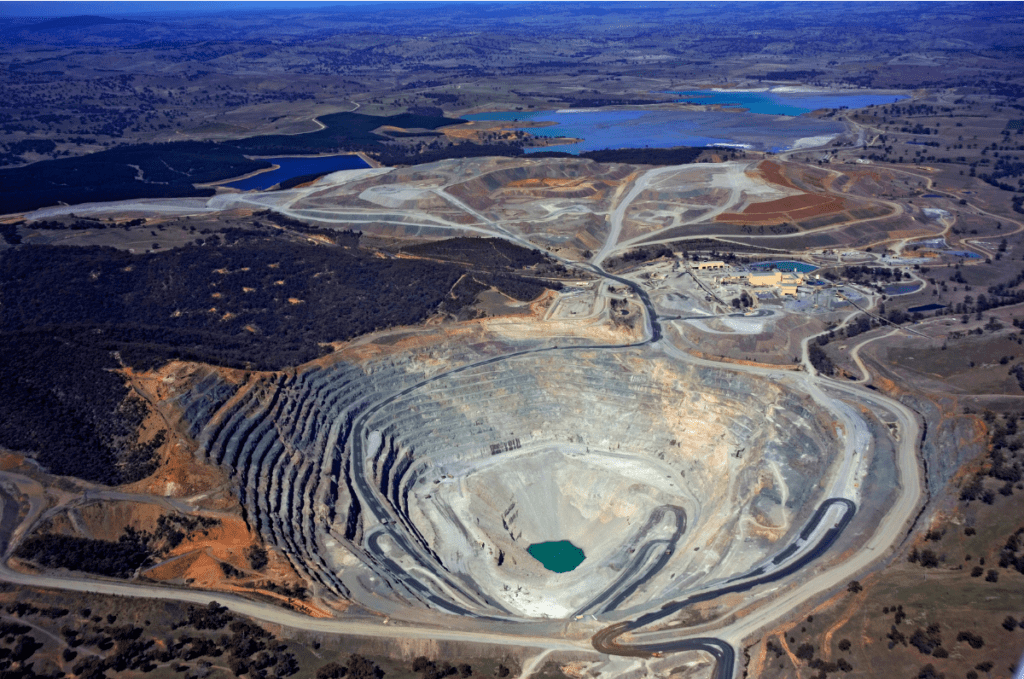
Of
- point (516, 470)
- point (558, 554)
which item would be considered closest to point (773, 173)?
point (516, 470)

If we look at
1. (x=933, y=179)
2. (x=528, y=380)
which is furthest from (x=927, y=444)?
(x=933, y=179)

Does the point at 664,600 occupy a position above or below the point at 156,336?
below

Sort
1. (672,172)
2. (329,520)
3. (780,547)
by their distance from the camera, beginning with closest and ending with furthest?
(780,547) → (329,520) → (672,172)

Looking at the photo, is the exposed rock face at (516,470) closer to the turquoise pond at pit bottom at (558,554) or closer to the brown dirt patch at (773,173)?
the turquoise pond at pit bottom at (558,554)

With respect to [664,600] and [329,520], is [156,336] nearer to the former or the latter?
[329,520]

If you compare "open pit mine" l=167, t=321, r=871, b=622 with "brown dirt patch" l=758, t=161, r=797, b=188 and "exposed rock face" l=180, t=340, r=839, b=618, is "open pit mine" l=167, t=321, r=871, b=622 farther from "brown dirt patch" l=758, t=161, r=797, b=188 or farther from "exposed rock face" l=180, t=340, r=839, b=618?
"brown dirt patch" l=758, t=161, r=797, b=188

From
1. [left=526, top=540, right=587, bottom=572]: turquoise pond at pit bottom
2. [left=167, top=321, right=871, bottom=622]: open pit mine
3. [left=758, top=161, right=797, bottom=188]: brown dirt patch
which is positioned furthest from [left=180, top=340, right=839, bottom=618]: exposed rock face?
[left=758, top=161, right=797, bottom=188]: brown dirt patch
